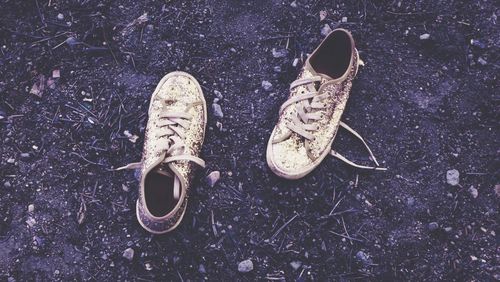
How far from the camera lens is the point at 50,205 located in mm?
2953

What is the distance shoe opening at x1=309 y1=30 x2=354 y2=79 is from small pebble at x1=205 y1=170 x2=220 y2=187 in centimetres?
99

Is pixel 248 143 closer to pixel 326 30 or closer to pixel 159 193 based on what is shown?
pixel 159 193

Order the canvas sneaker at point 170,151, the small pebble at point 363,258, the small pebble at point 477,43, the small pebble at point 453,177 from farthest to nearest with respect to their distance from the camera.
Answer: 1. the small pebble at point 477,43
2. the small pebble at point 453,177
3. the small pebble at point 363,258
4. the canvas sneaker at point 170,151

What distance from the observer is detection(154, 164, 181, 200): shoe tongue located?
2648 mm

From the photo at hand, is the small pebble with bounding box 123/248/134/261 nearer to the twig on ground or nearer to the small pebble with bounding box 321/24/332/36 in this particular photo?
the twig on ground

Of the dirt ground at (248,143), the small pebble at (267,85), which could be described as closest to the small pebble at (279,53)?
the dirt ground at (248,143)

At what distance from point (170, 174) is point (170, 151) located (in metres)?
0.16

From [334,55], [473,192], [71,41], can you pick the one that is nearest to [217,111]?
[334,55]

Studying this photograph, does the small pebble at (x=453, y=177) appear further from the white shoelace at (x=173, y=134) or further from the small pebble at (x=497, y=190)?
the white shoelace at (x=173, y=134)

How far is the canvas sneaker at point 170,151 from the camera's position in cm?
264

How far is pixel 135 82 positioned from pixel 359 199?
1.82 m

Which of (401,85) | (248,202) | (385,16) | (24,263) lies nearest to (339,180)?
(248,202)

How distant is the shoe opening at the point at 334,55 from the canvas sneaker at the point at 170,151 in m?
0.86

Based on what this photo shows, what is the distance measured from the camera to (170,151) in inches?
109
